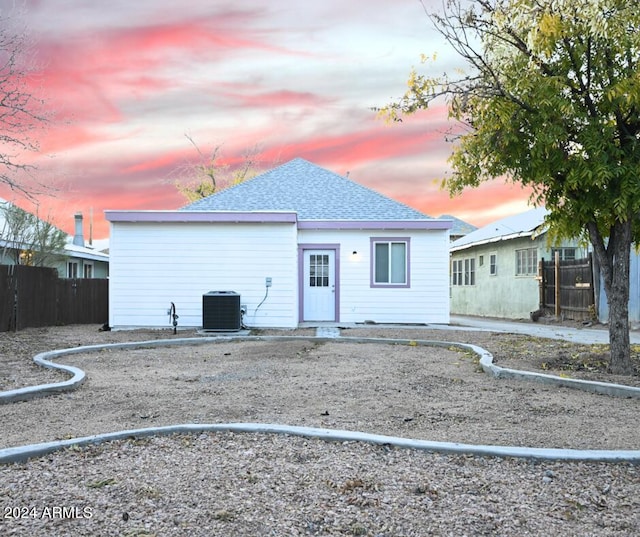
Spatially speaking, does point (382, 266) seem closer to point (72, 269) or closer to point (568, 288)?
point (568, 288)

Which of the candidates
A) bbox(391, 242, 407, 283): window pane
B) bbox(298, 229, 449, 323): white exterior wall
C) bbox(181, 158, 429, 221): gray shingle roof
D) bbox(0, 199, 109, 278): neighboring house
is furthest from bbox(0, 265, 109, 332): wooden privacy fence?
bbox(391, 242, 407, 283): window pane

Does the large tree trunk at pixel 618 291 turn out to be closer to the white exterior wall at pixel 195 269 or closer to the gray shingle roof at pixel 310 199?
the white exterior wall at pixel 195 269

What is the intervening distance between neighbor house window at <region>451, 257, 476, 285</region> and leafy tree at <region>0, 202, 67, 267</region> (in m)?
16.9

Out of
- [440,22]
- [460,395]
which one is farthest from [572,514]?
[440,22]

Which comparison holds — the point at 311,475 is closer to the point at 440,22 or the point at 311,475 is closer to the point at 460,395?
the point at 460,395

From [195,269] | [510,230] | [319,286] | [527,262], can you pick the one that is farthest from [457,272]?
[195,269]

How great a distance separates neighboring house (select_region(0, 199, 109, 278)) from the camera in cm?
1998

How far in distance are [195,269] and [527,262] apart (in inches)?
456

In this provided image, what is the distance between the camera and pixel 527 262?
66.7ft

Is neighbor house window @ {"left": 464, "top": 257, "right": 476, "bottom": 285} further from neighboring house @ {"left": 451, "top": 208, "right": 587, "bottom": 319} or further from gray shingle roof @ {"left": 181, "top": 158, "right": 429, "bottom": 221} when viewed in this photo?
gray shingle roof @ {"left": 181, "top": 158, "right": 429, "bottom": 221}

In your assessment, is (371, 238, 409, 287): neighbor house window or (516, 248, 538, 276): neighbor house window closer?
(371, 238, 409, 287): neighbor house window

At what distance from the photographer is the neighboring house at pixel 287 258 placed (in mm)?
14867

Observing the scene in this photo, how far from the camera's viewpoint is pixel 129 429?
470 cm

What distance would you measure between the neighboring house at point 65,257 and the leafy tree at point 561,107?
16.3 m
